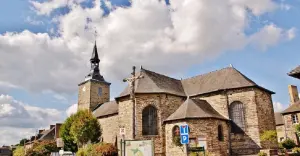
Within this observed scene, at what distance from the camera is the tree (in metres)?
26.3

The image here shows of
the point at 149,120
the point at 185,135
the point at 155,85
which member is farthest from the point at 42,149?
the point at 185,135

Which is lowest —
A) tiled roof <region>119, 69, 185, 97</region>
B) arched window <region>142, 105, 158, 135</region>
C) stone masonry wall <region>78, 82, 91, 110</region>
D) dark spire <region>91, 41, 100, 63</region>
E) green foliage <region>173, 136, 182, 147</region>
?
green foliage <region>173, 136, 182, 147</region>

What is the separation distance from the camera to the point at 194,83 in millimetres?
33938

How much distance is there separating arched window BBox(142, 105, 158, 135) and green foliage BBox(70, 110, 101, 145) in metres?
9.76

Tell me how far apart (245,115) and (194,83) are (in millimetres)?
7686

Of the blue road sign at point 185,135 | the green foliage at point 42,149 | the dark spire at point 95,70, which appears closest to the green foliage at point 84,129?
the green foliage at point 42,149

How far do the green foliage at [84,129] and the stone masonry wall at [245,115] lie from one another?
15.3 meters

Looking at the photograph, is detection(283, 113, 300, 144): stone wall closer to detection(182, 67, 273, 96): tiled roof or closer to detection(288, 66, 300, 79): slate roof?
detection(182, 67, 273, 96): tiled roof

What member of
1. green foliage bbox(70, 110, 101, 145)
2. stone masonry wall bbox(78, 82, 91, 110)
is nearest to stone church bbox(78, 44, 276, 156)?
green foliage bbox(70, 110, 101, 145)

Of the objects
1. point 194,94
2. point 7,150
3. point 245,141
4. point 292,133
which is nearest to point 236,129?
point 245,141

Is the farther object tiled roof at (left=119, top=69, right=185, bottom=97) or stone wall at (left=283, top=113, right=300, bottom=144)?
stone wall at (left=283, top=113, right=300, bottom=144)

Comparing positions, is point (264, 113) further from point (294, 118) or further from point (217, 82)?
point (294, 118)

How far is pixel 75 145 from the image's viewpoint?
130 feet

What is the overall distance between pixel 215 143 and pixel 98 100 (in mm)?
28584
